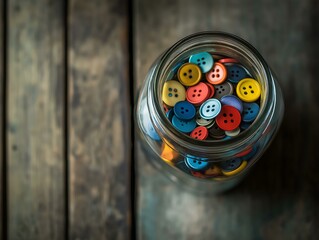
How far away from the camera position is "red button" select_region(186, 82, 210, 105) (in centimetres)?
56

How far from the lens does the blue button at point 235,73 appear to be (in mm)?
570

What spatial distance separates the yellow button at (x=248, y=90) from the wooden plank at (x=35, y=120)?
0.26 meters

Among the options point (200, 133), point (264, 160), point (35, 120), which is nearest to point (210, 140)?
point (200, 133)

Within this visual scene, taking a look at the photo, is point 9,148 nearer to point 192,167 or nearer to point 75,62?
point 75,62

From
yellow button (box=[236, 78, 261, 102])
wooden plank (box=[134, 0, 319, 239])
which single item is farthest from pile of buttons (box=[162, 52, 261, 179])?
wooden plank (box=[134, 0, 319, 239])

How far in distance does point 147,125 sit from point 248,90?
12 cm

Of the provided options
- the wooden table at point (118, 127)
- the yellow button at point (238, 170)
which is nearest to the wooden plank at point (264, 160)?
the wooden table at point (118, 127)

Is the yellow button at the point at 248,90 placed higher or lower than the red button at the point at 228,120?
higher

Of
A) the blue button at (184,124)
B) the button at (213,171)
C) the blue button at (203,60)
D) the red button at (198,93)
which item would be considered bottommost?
the button at (213,171)

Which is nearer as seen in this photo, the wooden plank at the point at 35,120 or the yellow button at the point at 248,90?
the yellow button at the point at 248,90

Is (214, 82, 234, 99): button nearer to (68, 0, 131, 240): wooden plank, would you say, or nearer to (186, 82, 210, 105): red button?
(186, 82, 210, 105): red button

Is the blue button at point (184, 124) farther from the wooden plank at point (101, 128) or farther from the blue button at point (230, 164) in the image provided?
the wooden plank at point (101, 128)

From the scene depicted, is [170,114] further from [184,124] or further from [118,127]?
[118,127]

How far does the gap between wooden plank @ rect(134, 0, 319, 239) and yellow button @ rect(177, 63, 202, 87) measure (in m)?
0.13
